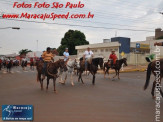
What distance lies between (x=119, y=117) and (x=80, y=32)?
57915mm

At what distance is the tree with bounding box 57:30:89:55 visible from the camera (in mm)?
59666

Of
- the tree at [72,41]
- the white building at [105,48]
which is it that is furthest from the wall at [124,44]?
the tree at [72,41]

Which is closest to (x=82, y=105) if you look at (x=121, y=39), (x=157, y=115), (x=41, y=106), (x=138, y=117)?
(x=41, y=106)

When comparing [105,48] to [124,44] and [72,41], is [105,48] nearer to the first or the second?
[124,44]

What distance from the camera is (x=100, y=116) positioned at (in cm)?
551

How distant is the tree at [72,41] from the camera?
196ft

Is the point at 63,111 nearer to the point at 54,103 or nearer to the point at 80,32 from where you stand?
the point at 54,103

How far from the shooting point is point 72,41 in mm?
59969

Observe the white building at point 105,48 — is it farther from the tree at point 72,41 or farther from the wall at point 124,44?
the tree at point 72,41

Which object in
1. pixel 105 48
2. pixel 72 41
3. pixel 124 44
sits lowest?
pixel 105 48

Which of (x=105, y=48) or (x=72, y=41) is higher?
(x=72, y=41)

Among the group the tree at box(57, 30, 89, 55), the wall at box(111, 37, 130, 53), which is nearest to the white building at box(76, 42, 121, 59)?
the wall at box(111, 37, 130, 53)

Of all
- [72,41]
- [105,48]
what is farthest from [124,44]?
[72,41]

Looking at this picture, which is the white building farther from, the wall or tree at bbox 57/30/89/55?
tree at bbox 57/30/89/55
